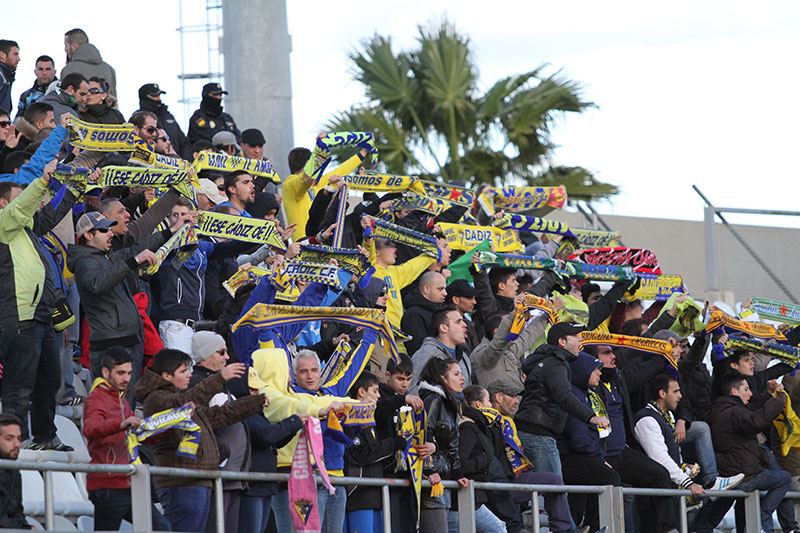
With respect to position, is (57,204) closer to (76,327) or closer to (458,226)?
(76,327)

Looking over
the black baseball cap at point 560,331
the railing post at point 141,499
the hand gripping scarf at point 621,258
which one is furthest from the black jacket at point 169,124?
the railing post at point 141,499

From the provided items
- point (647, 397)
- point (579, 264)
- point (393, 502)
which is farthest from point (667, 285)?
point (393, 502)

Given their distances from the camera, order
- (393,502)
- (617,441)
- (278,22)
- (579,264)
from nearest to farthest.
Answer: (393,502) < (617,441) < (579,264) < (278,22)

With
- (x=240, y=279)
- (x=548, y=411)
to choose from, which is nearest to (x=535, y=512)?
(x=548, y=411)

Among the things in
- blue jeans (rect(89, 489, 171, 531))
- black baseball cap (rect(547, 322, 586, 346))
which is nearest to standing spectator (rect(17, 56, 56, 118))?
black baseball cap (rect(547, 322, 586, 346))

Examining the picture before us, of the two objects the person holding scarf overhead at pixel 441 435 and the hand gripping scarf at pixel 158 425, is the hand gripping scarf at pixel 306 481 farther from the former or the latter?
the person holding scarf overhead at pixel 441 435

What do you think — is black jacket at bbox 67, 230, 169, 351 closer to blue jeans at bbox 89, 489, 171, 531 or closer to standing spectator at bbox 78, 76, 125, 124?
blue jeans at bbox 89, 489, 171, 531

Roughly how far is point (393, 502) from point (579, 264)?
434cm

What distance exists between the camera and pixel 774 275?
18.5 m

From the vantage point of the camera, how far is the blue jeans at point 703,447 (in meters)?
12.1

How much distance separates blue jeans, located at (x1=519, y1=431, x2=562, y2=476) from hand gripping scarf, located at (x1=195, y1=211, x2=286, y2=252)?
2.32m

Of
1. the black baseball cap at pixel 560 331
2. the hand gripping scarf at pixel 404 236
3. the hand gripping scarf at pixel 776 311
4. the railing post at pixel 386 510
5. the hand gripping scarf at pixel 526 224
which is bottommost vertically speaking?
the railing post at pixel 386 510

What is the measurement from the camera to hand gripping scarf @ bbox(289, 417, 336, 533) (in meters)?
8.29

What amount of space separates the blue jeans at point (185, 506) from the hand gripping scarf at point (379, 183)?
4610mm
